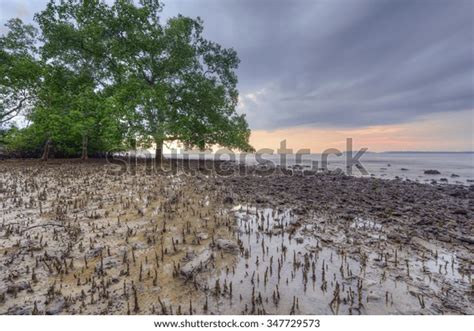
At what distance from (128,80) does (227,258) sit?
20.2 m

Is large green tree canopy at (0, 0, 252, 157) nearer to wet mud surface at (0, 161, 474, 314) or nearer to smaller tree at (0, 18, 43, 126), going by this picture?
smaller tree at (0, 18, 43, 126)

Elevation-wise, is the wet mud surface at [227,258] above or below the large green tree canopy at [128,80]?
below

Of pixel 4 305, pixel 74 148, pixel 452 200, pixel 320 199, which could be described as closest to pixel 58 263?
pixel 4 305

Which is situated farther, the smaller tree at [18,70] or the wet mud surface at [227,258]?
the smaller tree at [18,70]

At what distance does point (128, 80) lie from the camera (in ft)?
63.7

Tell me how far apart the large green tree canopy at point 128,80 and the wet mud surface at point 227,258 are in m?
12.4

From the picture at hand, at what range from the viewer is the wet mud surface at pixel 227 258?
2738 mm

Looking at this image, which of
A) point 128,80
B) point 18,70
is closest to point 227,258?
point 128,80

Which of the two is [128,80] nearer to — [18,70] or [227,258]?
[18,70]

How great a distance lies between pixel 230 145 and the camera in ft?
71.7

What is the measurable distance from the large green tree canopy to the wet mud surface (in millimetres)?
12437

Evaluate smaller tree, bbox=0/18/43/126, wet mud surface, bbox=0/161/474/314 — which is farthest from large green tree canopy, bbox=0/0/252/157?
wet mud surface, bbox=0/161/474/314

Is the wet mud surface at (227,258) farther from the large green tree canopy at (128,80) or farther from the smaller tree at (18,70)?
the smaller tree at (18,70)

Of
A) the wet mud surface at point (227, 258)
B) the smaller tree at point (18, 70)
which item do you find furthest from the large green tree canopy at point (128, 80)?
the wet mud surface at point (227, 258)
